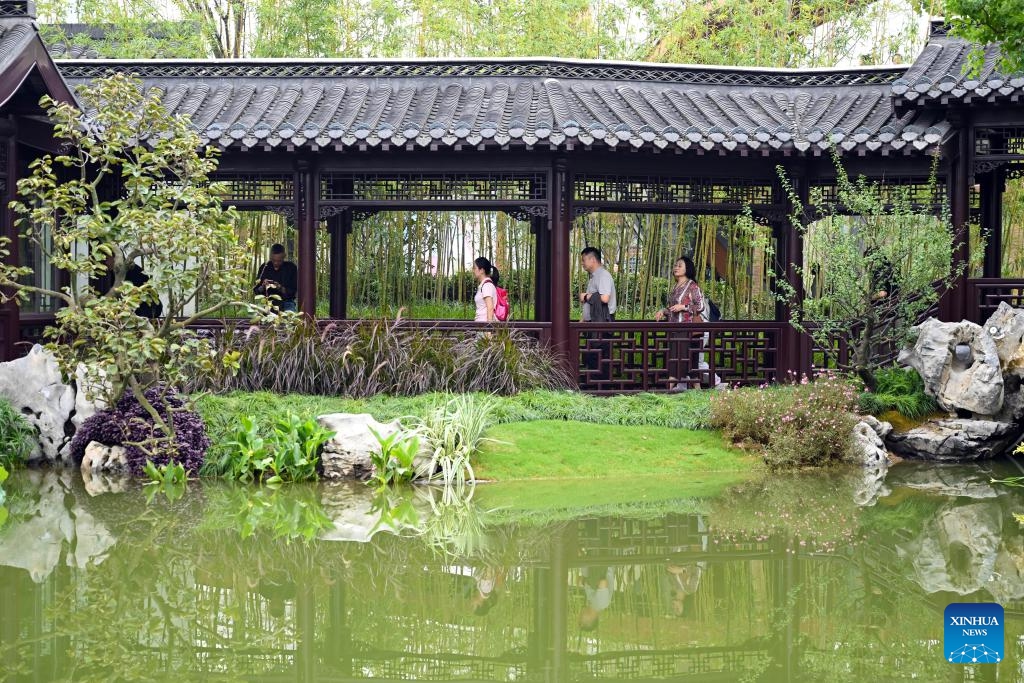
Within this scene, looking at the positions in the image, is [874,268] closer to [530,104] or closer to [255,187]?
[530,104]

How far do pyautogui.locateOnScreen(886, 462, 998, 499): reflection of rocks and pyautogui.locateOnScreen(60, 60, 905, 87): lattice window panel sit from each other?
4885mm

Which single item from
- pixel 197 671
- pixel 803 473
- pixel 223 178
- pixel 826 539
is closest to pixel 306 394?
pixel 223 178

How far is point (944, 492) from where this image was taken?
8.98 meters

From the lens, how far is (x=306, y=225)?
1242cm

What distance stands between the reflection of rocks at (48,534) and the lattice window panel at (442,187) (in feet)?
15.5

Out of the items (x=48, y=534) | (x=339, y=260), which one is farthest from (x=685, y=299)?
(x=48, y=534)

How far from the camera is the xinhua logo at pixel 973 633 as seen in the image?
5.06 m

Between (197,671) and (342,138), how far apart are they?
746 cm

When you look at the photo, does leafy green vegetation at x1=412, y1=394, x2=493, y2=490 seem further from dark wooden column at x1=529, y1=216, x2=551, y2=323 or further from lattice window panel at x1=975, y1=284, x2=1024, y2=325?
lattice window panel at x1=975, y1=284, x2=1024, y2=325

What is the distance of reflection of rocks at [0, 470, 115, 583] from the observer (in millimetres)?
6594

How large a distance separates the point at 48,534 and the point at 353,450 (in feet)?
8.46

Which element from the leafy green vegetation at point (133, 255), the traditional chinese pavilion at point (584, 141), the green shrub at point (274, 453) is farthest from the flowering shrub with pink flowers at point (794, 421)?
the leafy green vegetation at point (133, 255)

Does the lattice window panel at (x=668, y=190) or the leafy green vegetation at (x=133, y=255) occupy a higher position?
the lattice window panel at (x=668, y=190)

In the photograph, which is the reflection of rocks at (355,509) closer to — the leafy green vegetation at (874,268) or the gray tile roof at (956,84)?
the leafy green vegetation at (874,268)
